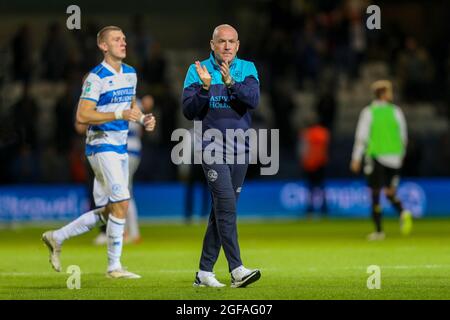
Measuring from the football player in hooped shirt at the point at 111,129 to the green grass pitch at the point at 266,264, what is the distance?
41 centimetres

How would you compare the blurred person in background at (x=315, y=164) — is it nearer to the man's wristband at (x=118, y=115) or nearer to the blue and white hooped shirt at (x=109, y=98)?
the blue and white hooped shirt at (x=109, y=98)

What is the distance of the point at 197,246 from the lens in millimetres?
17594

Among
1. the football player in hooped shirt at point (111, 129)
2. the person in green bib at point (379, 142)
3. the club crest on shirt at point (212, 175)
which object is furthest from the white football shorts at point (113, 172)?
the person in green bib at point (379, 142)

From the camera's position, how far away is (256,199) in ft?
83.2

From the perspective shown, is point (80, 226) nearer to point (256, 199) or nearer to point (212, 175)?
point (212, 175)

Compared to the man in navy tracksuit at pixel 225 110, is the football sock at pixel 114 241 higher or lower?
lower

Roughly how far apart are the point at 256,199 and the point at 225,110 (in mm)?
14320

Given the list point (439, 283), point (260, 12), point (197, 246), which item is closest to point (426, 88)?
point (260, 12)

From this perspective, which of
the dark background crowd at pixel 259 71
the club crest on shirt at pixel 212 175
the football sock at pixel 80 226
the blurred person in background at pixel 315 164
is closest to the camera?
the club crest on shirt at pixel 212 175

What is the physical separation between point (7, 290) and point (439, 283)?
424 centimetres

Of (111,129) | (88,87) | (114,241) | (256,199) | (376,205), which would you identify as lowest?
(256,199)

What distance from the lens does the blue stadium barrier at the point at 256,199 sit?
957 inches

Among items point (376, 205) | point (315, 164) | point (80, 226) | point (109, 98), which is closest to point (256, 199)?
point (315, 164)

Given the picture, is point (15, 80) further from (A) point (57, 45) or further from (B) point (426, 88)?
(B) point (426, 88)
